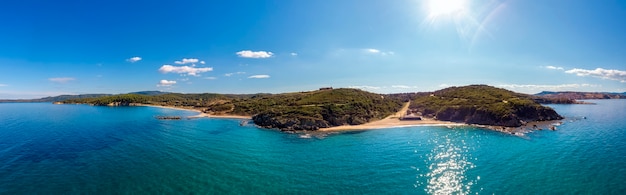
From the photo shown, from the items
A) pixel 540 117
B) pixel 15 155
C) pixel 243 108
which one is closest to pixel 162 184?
pixel 15 155

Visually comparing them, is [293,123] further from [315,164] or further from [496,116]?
[496,116]

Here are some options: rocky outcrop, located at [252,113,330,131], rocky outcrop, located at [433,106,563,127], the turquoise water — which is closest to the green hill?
rocky outcrop, located at [433,106,563,127]

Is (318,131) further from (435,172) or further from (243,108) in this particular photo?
(243,108)

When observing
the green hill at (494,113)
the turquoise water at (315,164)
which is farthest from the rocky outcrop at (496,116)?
the turquoise water at (315,164)

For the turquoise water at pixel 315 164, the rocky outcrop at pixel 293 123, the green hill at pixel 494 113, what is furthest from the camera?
the green hill at pixel 494 113

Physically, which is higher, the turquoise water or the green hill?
the green hill

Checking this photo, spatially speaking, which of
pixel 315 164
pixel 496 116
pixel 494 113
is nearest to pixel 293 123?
pixel 315 164

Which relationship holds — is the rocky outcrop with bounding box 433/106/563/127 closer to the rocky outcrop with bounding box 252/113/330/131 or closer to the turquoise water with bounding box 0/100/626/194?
the turquoise water with bounding box 0/100/626/194

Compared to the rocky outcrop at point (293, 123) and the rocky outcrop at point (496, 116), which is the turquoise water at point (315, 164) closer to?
the rocky outcrop at point (293, 123)
